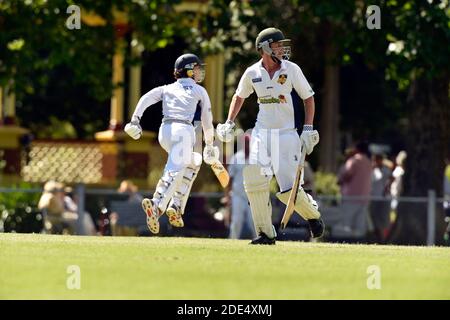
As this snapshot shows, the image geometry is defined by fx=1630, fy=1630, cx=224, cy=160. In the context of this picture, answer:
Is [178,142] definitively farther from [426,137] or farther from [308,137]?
[426,137]

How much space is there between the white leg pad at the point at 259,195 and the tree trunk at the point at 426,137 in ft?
33.8

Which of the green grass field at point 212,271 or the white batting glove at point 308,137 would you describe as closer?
the green grass field at point 212,271

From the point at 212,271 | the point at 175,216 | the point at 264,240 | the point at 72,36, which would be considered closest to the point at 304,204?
the point at 264,240

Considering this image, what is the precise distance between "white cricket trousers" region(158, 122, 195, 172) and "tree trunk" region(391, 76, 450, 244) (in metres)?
9.86

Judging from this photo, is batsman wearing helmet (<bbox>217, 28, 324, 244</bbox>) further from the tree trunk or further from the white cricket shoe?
the tree trunk

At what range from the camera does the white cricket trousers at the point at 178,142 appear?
1770 cm

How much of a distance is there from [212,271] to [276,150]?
3.48 m

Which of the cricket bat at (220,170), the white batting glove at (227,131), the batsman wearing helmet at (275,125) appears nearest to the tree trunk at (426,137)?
the cricket bat at (220,170)

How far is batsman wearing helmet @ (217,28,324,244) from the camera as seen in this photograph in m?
16.6

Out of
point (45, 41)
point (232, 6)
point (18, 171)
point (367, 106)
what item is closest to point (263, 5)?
point (232, 6)

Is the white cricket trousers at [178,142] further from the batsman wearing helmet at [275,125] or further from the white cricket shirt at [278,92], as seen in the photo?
the white cricket shirt at [278,92]
